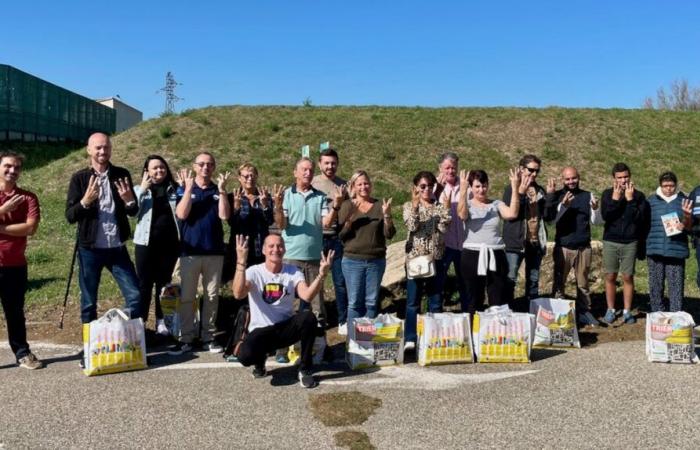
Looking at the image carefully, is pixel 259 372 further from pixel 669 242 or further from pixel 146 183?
pixel 669 242

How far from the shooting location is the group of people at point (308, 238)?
532 centimetres

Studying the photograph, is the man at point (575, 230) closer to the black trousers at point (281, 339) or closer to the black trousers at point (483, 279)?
the black trousers at point (483, 279)

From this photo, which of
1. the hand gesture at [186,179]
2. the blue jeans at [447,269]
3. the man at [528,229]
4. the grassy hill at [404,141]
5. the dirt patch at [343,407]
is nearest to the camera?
the dirt patch at [343,407]

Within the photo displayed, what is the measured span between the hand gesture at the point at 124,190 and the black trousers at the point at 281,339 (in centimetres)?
180

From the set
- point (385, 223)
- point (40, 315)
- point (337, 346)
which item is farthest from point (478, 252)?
point (40, 315)

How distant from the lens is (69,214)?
5402 millimetres

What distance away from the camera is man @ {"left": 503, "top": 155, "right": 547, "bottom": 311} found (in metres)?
6.65

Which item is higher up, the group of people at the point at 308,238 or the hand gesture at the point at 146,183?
the hand gesture at the point at 146,183

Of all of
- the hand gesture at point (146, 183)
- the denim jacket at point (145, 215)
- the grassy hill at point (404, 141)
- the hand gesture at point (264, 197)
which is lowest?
the denim jacket at point (145, 215)

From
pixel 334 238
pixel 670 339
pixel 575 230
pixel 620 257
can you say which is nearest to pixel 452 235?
pixel 334 238

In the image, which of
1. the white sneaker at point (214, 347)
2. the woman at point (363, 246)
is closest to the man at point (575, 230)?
the woman at point (363, 246)

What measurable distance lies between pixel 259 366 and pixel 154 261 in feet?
5.90

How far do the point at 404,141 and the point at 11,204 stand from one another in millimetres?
18640

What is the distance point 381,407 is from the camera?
4484 mm
